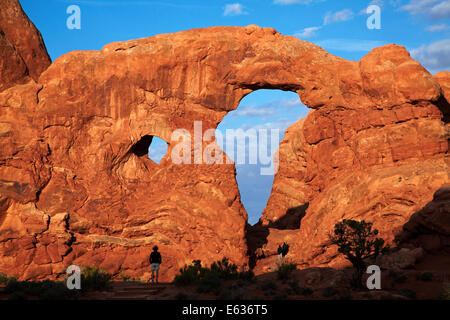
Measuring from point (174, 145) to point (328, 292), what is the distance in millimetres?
15665

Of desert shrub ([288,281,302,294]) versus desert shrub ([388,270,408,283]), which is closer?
desert shrub ([288,281,302,294])

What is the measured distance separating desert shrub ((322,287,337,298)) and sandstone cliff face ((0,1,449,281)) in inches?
423

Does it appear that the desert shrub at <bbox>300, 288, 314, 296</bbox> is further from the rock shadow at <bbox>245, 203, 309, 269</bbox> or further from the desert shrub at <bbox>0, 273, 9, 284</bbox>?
the desert shrub at <bbox>0, 273, 9, 284</bbox>

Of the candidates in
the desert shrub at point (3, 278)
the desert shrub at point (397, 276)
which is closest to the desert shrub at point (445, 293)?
the desert shrub at point (397, 276)

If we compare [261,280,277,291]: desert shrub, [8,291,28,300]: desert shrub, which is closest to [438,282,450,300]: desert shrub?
[261,280,277,291]: desert shrub

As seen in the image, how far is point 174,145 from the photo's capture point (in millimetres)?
29047

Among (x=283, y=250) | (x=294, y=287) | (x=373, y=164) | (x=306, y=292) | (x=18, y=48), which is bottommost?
(x=306, y=292)

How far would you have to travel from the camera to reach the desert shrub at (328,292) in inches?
611

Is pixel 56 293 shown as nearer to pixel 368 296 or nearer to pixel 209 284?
pixel 209 284

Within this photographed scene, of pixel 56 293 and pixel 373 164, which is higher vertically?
pixel 373 164

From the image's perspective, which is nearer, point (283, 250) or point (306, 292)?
point (306, 292)

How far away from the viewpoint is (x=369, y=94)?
29.3 metres

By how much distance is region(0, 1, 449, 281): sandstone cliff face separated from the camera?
2645cm

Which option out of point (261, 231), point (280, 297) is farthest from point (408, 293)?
point (261, 231)
